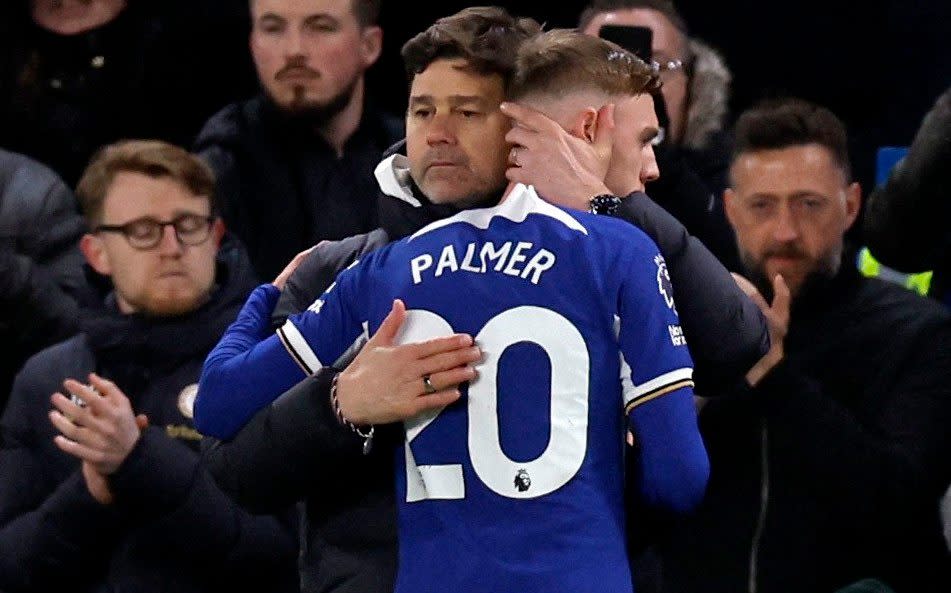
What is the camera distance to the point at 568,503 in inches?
113

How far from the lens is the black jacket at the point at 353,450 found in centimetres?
309

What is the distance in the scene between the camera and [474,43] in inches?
125

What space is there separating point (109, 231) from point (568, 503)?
2062 millimetres

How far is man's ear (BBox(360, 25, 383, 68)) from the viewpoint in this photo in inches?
207

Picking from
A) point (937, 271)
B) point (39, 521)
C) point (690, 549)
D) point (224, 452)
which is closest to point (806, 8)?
point (937, 271)

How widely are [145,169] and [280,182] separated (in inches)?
18.9

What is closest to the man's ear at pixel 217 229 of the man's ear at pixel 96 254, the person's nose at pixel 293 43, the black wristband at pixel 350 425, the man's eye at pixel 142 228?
the man's eye at pixel 142 228

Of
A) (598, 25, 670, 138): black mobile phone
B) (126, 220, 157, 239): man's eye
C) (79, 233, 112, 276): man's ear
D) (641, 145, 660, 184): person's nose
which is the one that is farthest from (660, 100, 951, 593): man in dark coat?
(79, 233, 112, 276): man's ear

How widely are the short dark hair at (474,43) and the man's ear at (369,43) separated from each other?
204 centimetres

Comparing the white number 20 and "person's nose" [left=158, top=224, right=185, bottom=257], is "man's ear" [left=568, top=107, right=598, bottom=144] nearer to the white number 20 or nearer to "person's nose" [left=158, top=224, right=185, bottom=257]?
the white number 20

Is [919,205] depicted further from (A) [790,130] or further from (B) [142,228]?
(B) [142,228]

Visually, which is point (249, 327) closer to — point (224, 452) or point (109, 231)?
point (224, 452)

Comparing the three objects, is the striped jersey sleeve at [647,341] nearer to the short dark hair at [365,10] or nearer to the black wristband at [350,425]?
the black wristband at [350,425]

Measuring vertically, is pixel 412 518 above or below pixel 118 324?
above
